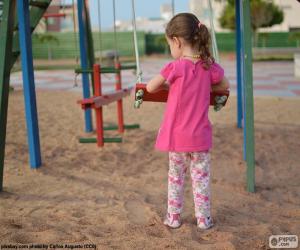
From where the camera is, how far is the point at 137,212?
3.33 m

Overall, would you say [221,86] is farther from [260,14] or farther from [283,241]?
[260,14]

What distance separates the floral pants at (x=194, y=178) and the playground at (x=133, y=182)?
15 cm

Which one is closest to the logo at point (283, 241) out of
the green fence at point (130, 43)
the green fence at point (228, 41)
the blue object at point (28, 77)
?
the blue object at point (28, 77)

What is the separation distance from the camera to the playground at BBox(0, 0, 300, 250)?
9.34 feet

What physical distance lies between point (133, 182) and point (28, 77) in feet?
4.65

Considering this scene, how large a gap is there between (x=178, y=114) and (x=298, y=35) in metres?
27.7

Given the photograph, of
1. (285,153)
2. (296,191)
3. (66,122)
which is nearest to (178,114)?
(296,191)

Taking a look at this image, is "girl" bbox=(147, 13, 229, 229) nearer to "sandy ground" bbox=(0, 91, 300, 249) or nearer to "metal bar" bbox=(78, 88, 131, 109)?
"sandy ground" bbox=(0, 91, 300, 249)

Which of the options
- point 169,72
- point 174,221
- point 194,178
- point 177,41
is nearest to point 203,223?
point 174,221

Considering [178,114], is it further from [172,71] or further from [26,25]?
[26,25]

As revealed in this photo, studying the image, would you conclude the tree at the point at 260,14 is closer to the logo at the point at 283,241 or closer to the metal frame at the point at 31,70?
the metal frame at the point at 31,70

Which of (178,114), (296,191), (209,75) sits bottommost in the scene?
(296,191)

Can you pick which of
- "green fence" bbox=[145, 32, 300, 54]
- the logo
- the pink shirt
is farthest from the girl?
"green fence" bbox=[145, 32, 300, 54]

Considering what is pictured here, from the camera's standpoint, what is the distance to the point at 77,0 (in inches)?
238
